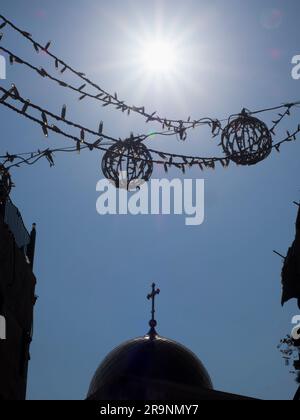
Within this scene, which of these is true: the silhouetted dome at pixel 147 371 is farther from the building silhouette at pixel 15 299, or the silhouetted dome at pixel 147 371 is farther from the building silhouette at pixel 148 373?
the building silhouette at pixel 15 299

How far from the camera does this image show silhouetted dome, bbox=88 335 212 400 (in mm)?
26484

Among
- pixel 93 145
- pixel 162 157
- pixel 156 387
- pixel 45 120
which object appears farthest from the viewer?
pixel 156 387

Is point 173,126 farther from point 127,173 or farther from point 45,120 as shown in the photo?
point 45,120

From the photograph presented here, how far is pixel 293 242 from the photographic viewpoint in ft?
48.5

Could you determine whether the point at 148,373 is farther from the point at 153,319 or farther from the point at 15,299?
the point at 15,299

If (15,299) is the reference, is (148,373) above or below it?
below

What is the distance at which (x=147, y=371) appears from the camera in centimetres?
2803

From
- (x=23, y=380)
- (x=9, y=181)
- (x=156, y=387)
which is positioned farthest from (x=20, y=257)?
(x=156, y=387)
